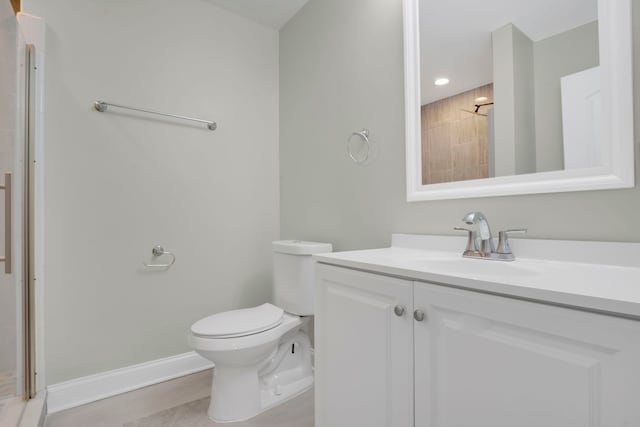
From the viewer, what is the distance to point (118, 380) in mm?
1688

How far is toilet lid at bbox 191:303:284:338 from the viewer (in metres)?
1.41

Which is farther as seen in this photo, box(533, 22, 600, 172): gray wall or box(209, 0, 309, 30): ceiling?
box(209, 0, 309, 30): ceiling

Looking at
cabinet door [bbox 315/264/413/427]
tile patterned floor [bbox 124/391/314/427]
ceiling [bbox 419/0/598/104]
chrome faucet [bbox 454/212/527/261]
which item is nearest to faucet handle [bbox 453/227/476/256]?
chrome faucet [bbox 454/212/527/261]

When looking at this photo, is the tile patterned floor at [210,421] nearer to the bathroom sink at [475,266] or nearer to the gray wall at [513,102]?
the bathroom sink at [475,266]

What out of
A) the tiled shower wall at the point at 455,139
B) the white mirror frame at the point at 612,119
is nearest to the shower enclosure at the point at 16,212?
the tiled shower wall at the point at 455,139

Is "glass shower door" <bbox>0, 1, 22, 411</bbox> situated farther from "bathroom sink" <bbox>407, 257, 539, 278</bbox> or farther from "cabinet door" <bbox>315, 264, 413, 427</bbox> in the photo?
"bathroom sink" <bbox>407, 257, 539, 278</bbox>

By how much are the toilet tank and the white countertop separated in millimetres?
519

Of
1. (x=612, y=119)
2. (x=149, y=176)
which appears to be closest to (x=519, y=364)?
(x=612, y=119)

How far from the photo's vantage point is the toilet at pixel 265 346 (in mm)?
1410

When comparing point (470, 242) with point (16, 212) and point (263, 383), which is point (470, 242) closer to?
point (263, 383)

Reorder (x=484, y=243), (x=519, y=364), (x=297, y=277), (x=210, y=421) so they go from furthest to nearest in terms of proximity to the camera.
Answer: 1. (x=297, y=277)
2. (x=210, y=421)
3. (x=484, y=243)
4. (x=519, y=364)

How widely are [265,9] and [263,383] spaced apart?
234cm

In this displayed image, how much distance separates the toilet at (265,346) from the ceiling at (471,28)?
3.40ft

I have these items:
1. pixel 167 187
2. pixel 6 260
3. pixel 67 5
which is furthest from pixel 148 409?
pixel 67 5
